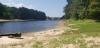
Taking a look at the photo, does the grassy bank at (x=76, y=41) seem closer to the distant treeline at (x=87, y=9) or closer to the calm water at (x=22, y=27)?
the calm water at (x=22, y=27)

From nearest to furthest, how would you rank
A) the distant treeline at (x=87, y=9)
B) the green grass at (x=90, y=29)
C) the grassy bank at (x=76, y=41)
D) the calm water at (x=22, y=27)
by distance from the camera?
1. the grassy bank at (x=76, y=41)
2. the green grass at (x=90, y=29)
3. the calm water at (x=22, y=27)
4. the distant treeline at (x=87, y=9)

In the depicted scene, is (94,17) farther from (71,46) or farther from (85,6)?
(71,46)

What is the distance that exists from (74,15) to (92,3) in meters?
34.1

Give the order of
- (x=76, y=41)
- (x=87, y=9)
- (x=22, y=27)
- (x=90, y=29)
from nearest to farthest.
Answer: (x=76, y=41) < (x=90, y=29) < (x=22, y=27) < (x=87, y=9)

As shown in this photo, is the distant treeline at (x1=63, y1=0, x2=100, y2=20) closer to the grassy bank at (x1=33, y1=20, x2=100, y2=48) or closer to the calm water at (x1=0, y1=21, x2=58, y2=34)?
the calm water at (x1=0, y1=21, x2=58, y2=34)

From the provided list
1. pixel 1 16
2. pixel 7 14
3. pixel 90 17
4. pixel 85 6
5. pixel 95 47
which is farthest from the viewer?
pixel 7 14

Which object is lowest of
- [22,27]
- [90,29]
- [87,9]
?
[22,27]

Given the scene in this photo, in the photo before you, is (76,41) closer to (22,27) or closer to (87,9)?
(22,27)

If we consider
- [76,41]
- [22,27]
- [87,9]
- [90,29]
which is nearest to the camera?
[76,41]

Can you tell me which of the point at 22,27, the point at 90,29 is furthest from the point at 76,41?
the point at 22,27

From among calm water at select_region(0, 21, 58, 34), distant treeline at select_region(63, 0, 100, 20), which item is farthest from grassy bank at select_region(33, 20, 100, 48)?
distant treeline at select_region(63, 0, 100, 20)

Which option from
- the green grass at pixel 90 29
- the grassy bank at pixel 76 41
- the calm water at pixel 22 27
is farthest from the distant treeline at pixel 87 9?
the grassy bank at pixel 76 41

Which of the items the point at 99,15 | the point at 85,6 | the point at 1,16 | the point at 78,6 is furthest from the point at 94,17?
the point at 1,16

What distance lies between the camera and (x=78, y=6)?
361ft
